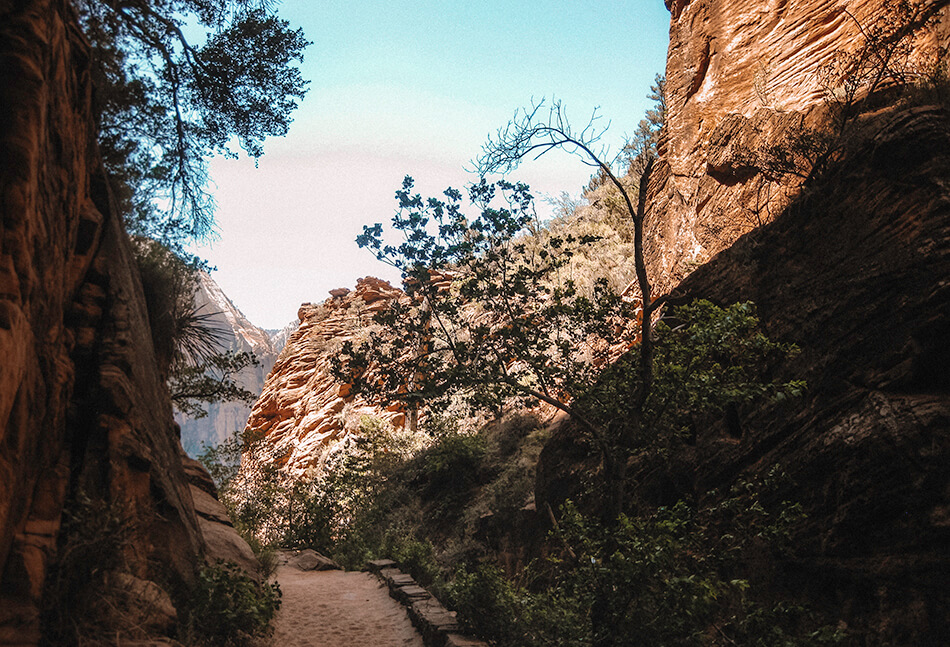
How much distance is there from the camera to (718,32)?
41.6 ft

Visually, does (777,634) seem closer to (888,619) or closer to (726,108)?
(888,619)

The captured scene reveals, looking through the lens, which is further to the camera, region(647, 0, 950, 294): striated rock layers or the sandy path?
region(647, 0, 950, 294): striated rock layers

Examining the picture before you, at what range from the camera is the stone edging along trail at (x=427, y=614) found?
266 inches

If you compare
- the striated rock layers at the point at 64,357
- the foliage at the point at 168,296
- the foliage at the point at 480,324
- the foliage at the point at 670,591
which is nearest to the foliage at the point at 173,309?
the foliage at the point at 168,296

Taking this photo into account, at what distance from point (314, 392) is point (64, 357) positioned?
23134 mm

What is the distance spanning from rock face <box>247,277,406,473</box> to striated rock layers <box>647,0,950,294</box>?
1299cm

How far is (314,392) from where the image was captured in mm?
27359

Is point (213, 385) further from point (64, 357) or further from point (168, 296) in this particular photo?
point (64, 357)

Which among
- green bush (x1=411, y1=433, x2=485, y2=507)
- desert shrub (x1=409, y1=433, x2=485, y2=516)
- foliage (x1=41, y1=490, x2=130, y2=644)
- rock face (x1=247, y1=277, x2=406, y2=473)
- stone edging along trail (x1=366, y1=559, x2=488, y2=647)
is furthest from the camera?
rock face (x1=247, y1=277, x2=406, y2=473)

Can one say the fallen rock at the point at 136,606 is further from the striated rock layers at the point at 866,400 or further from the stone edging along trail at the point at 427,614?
the striated rock layers at the point at 866,400

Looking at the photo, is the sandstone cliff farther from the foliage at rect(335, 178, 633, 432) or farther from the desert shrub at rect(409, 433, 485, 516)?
the desert shrub at rect(409, 433, 485, 516)

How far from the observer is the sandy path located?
7547mm

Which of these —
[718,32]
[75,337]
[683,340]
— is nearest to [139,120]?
[75,337]

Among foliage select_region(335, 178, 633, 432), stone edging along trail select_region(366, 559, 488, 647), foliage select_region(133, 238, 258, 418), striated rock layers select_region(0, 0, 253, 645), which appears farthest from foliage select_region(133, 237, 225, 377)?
stone edging along trail select_region(366, 559, 488, 647)
